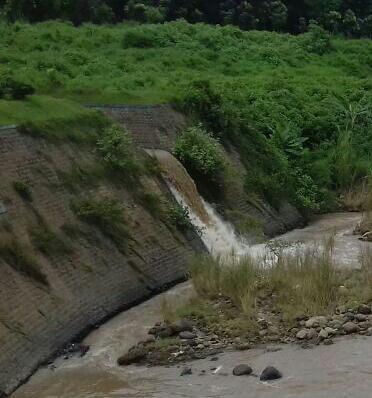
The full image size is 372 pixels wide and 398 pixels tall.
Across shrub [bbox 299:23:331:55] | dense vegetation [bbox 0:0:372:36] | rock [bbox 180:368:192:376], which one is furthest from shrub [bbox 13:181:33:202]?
shrub [bbox 299:23:331:55]

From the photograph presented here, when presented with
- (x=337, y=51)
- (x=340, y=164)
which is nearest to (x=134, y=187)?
(x=340, y=164)

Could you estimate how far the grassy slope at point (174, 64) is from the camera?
24281 millimetres

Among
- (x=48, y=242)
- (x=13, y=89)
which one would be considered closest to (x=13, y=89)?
(x=13, y=89)

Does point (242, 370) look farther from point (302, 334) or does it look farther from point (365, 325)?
point (365, 325)

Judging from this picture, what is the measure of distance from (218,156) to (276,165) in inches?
164

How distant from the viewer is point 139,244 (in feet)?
52.4

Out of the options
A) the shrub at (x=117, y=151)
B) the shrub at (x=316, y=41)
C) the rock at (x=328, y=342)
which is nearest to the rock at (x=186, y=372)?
the rock at (x=328, y=342)

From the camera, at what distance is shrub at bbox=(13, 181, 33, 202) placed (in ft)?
47.4

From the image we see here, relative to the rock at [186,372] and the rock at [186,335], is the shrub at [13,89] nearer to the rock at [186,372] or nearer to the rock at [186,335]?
the rock at [186,335]

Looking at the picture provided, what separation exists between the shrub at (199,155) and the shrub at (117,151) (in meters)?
2.62

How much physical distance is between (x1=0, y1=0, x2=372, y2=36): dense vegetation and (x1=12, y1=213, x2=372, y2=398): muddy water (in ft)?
90.4

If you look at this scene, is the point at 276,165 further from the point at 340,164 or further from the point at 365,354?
the point at 365,354

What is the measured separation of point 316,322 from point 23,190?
5.51 metres

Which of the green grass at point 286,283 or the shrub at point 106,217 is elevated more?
the shrub at point 106,217
